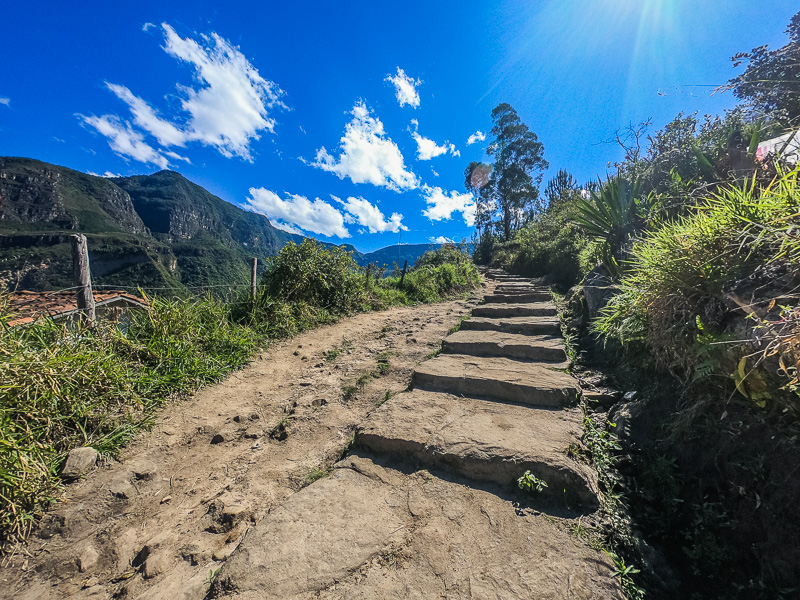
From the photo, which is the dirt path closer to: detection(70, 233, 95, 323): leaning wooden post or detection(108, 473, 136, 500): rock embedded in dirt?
detection(108, 473, 136, 500): rock embedded in dirt

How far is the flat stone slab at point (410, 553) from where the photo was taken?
1.10 metres

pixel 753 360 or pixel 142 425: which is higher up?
pixel 753 360

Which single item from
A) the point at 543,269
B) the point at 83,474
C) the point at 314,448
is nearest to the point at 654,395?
the point at 314,448

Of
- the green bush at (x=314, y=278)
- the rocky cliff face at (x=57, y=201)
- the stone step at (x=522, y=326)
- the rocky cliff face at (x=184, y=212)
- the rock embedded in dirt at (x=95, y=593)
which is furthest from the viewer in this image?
the rocky cliff face at (x=184, y=212)

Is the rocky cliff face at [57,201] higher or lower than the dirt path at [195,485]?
higher

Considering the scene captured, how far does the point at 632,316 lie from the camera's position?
2.28 meters

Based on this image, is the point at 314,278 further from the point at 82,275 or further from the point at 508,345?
the point at 508,345

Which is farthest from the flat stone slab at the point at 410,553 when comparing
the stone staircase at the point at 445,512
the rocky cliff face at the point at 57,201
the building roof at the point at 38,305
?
the rocky cliff face at the point at 57,201

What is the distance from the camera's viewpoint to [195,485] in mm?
1874

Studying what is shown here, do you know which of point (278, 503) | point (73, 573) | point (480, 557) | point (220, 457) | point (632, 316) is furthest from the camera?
point (632, 316)

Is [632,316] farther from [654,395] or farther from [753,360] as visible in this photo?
[753,360]

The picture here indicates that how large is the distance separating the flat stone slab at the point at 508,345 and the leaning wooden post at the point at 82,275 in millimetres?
3825

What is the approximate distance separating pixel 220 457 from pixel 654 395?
311cm

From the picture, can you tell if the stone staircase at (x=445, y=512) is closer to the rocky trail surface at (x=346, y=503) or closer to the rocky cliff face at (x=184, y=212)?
the rocky trail surface at (x=346, y=503)
